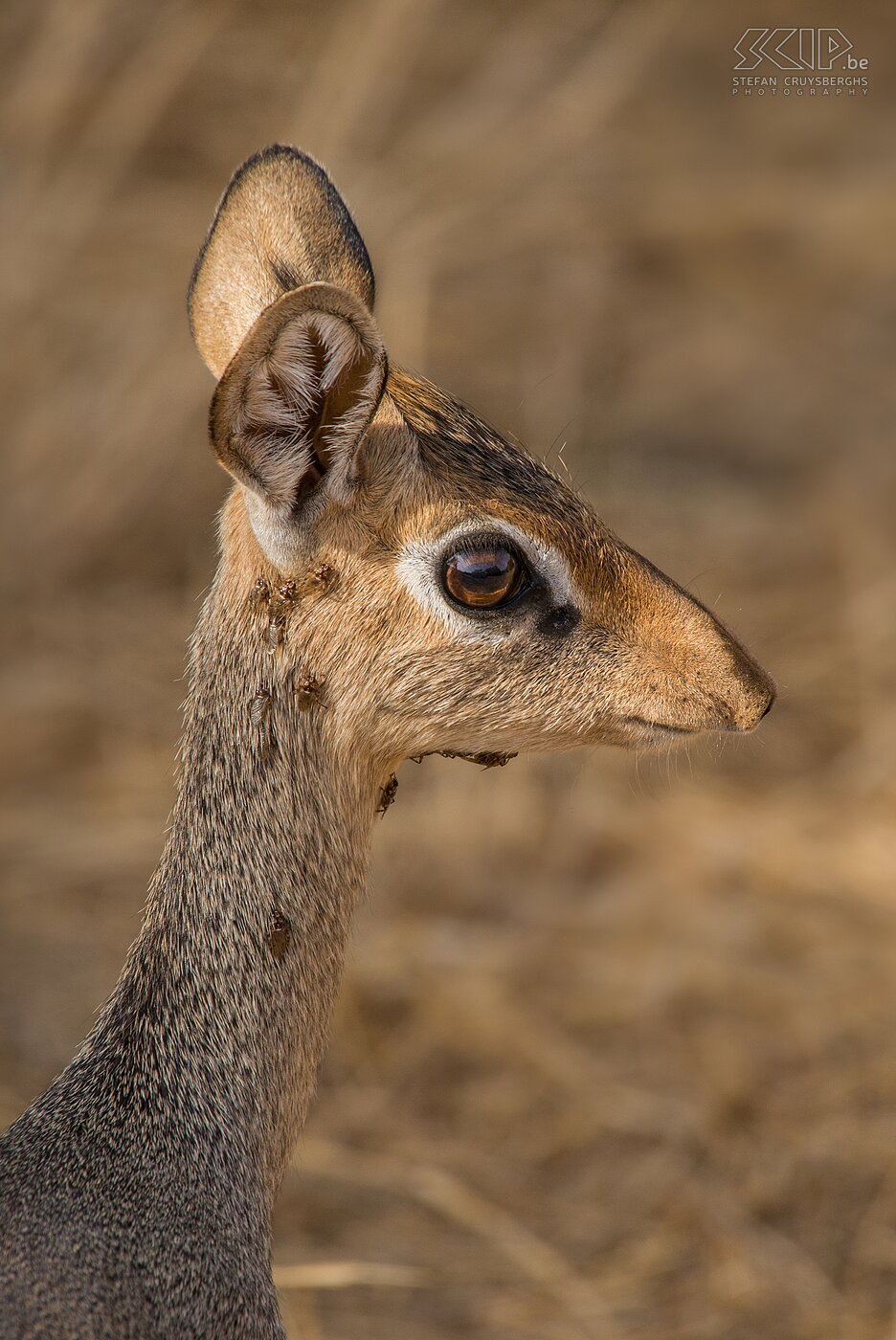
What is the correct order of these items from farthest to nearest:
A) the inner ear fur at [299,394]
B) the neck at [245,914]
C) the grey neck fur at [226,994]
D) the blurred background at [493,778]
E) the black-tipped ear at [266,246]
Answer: the blurred background at [493,778], the black-tipped ear at [266,246], the neck at [245,914], the grey neck fur at [226,994], the inner ear fur at [299,394]

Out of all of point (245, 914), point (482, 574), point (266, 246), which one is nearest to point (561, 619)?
point (482, 574)

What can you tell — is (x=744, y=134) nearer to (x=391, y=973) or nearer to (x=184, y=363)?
(x=184, y=363)

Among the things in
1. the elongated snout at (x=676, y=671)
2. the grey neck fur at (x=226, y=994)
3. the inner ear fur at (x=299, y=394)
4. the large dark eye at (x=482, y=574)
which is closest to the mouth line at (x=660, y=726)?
the elongated snout at (x=676, y=671)

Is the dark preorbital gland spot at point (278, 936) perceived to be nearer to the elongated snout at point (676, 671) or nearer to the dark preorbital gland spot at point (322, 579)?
the dark preorbital gland spot at point (322, 579)

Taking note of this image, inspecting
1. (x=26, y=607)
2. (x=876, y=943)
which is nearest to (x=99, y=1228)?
(x=876, y=943)

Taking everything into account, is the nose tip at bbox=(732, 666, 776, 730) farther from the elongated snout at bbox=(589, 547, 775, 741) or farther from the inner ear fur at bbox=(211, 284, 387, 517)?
the inner ear fur at bbox=(211, 284, 387, 517)

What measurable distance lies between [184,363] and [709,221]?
3.85 metres

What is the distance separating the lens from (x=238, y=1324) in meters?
2.04

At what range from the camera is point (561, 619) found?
2.27m

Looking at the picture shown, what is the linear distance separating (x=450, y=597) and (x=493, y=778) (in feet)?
9.37

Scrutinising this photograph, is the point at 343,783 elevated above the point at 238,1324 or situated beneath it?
elevated above

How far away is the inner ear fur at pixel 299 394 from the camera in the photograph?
1907 millimetres

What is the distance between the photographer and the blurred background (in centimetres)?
400

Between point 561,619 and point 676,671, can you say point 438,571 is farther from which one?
point 676,671
